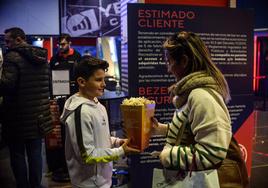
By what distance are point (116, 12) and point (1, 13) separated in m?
2.70

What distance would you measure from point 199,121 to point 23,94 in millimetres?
2280

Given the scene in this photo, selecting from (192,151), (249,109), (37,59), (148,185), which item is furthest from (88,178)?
(249,109)

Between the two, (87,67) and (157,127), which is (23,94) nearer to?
(87,67)

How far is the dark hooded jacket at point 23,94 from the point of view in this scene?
3344 mm

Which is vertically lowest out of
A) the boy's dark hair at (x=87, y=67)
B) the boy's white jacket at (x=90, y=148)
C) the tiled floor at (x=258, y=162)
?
the tiled floor at (x=258, y=162)

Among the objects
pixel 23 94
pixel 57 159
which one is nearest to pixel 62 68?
pixel 57 159

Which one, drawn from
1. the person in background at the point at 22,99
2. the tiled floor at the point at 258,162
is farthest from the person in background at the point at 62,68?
the person in background at the point at 22,99

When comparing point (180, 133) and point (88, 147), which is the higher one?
point (180, 133)

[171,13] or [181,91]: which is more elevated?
[171,13]

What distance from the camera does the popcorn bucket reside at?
1.78 m

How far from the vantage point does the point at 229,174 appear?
1.64 m

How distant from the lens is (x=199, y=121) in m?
1.50

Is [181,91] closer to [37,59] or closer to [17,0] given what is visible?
[37,59]

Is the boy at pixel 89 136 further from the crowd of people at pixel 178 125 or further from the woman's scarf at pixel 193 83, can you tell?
the woman's scarf at pixel 193 83
